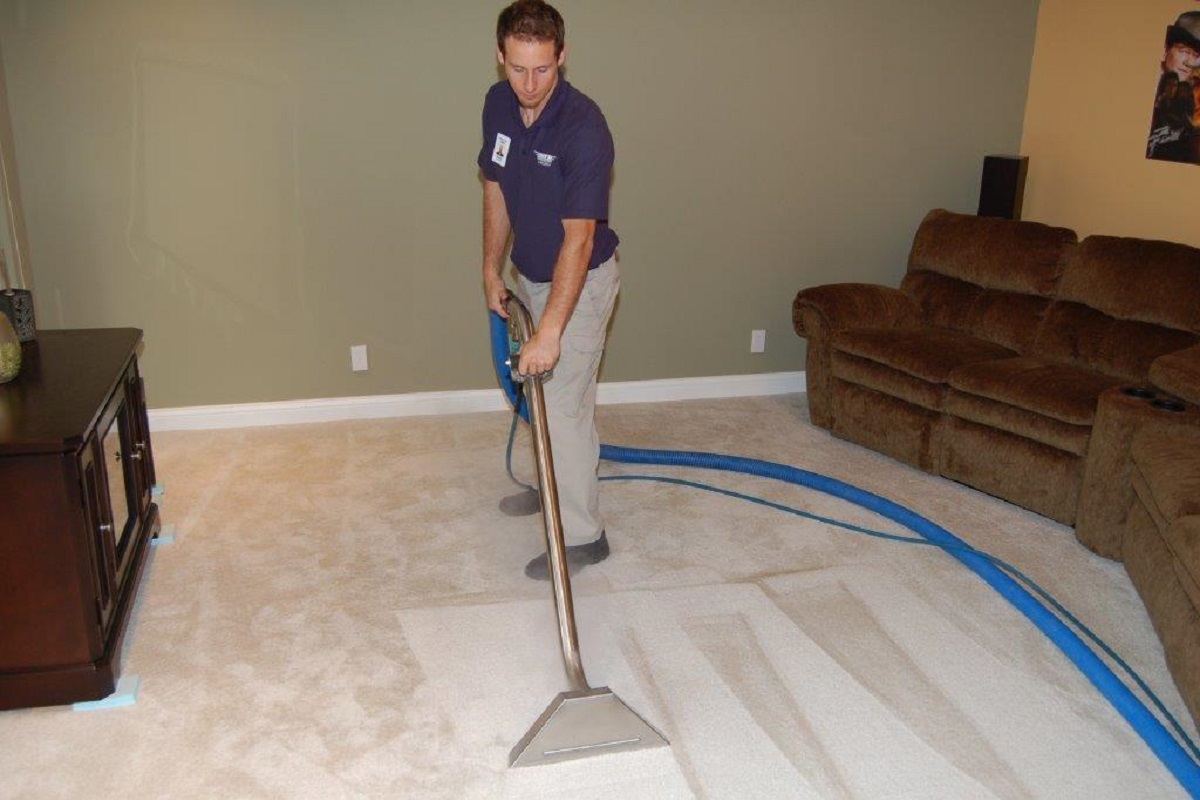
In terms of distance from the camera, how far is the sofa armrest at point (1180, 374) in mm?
2951

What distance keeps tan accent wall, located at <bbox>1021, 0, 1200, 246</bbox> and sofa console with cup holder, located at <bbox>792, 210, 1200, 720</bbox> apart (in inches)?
12.9

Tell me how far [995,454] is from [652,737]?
71.6 inches

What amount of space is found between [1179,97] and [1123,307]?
0.82 meters

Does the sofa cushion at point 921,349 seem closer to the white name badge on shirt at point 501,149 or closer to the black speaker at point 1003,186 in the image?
the black speaker at point 1003,186

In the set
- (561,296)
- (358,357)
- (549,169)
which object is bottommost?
(358,357)

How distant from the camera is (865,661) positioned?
2.56m

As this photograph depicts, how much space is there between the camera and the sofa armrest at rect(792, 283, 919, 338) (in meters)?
4.07

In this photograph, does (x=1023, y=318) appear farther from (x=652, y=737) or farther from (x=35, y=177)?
(x=35, y=177)

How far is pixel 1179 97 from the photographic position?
377cm

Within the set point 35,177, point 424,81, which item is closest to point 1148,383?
point 424,81

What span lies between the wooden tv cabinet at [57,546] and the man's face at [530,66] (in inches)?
47.9

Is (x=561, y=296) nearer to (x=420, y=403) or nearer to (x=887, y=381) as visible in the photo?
(x=887, y=381)

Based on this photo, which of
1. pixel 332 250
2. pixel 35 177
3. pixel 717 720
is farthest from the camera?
pixel 332 250

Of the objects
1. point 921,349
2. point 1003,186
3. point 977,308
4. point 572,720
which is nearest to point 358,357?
point 921,349
